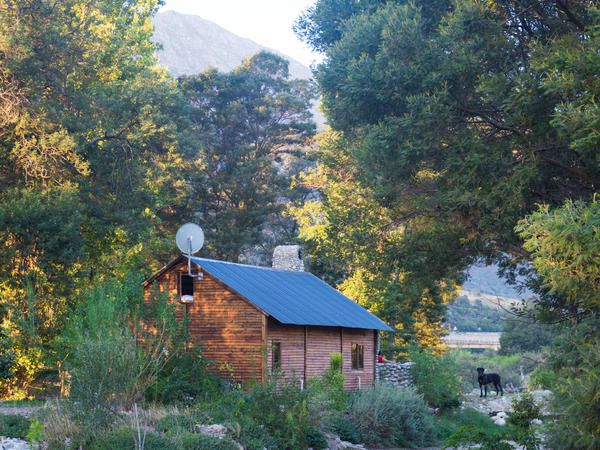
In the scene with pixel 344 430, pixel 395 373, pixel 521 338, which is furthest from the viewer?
pixel 521 338

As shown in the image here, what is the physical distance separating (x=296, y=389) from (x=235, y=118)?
37.5 metres

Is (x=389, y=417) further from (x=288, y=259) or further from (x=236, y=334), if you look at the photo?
(x=288, y=259)

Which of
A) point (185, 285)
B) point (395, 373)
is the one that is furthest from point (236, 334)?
point (395, 373)

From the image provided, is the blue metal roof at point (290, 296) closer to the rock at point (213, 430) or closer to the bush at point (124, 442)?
the rock at point (213, 430)

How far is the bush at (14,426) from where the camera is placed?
1731 centimetres

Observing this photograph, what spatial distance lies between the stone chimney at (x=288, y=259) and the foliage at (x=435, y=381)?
20.3 feet

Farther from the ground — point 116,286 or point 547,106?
point 547,106

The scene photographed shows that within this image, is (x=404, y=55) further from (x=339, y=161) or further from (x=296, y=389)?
(x=339, y=161)

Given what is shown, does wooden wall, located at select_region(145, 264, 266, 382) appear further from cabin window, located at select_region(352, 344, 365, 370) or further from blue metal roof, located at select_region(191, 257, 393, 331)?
cabin window, located at select_region(352, 344, 365, 370)

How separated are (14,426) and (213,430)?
4196 millimetres

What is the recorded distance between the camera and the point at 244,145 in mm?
55188

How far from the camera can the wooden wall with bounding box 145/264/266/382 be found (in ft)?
82.1

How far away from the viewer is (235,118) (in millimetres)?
56594

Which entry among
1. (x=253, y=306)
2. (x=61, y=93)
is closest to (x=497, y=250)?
(x=253, y=306)
